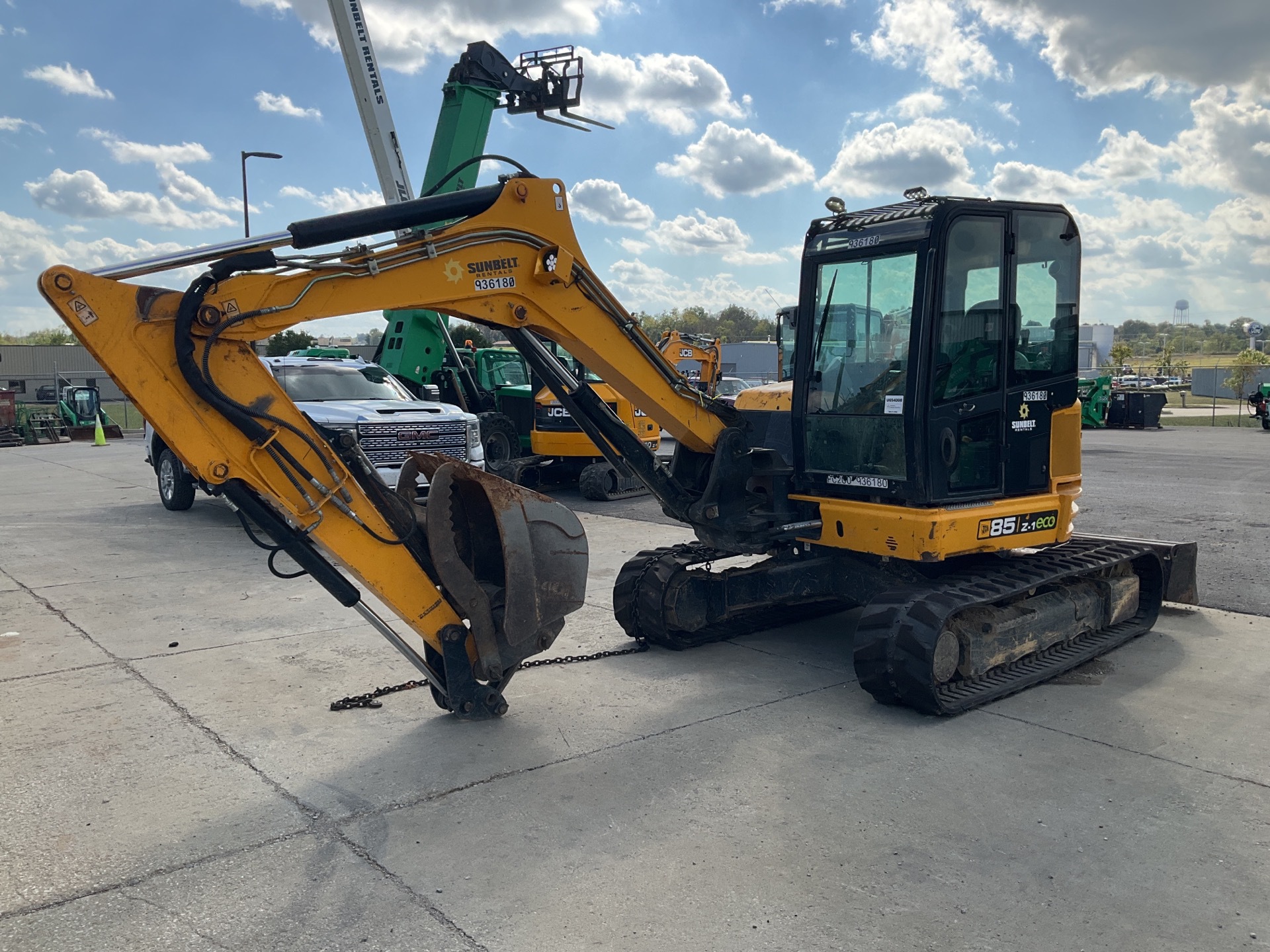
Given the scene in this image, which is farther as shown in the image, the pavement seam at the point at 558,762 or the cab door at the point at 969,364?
the cab door at the point at 969,364

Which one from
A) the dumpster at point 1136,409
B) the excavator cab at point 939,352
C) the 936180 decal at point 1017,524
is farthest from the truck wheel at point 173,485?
the dumpster at point 1136,409

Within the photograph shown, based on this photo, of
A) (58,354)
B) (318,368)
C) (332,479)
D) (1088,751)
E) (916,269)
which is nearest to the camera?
(332,479)

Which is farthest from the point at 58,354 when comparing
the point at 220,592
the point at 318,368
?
the point at 220,592

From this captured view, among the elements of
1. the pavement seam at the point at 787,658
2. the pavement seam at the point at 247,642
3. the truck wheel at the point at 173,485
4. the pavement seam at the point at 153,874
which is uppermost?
the truck wheel at the point at 173,485

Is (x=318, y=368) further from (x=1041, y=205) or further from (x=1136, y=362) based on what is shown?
(x=1136, y=362)

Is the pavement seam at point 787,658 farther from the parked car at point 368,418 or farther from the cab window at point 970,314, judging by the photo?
the parked car at point 368,418

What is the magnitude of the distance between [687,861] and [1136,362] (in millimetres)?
160262

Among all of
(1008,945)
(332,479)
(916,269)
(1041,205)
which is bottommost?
(1008,945)

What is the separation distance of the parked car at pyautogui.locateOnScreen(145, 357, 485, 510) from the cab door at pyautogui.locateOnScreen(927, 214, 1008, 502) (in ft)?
21.4

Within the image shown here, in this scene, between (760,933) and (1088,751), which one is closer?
(760,933)

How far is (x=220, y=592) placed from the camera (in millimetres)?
9047

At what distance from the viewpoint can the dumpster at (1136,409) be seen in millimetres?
33750

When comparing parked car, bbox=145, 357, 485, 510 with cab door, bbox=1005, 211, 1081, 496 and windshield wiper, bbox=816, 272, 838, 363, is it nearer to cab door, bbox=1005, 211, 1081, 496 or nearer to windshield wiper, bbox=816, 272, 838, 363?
windshield wiper, bbox=816, 272, 838, 363

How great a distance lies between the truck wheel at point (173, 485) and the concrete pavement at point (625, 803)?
A: 6.44 meters
